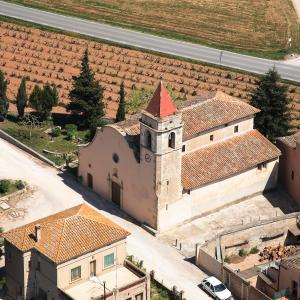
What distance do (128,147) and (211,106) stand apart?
10255 millimetres

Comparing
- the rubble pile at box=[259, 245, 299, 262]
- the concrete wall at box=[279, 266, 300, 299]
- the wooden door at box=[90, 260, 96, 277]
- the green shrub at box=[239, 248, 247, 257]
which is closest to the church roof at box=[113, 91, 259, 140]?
the green shrub at box=[239, 248, 247, 257]

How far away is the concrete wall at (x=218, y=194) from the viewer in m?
87.0

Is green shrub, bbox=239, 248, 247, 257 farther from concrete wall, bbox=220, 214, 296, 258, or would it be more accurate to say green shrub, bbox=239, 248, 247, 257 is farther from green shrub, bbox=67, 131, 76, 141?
green shrub, bbox=67, 131, 76, 141

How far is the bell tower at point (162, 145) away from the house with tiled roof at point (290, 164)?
43.4ft

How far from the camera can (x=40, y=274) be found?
247 feet

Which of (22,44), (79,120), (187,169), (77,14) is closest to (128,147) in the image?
(187,169)

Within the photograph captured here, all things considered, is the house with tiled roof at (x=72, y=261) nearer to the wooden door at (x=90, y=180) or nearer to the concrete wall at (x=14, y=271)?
the concrete wall at (x=14, y=271)

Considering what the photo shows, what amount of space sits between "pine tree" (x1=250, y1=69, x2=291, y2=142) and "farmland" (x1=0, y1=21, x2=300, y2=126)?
13.5 metres

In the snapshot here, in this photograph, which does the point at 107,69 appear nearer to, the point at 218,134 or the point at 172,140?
the point at 218,134

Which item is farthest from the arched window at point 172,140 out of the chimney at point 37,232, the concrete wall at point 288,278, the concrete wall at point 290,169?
the chimney at point 37,232

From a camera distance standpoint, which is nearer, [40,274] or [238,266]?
[40,274]

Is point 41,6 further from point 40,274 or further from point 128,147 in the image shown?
point 40,274

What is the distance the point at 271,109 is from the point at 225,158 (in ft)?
37.3

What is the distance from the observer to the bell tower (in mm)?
83062
